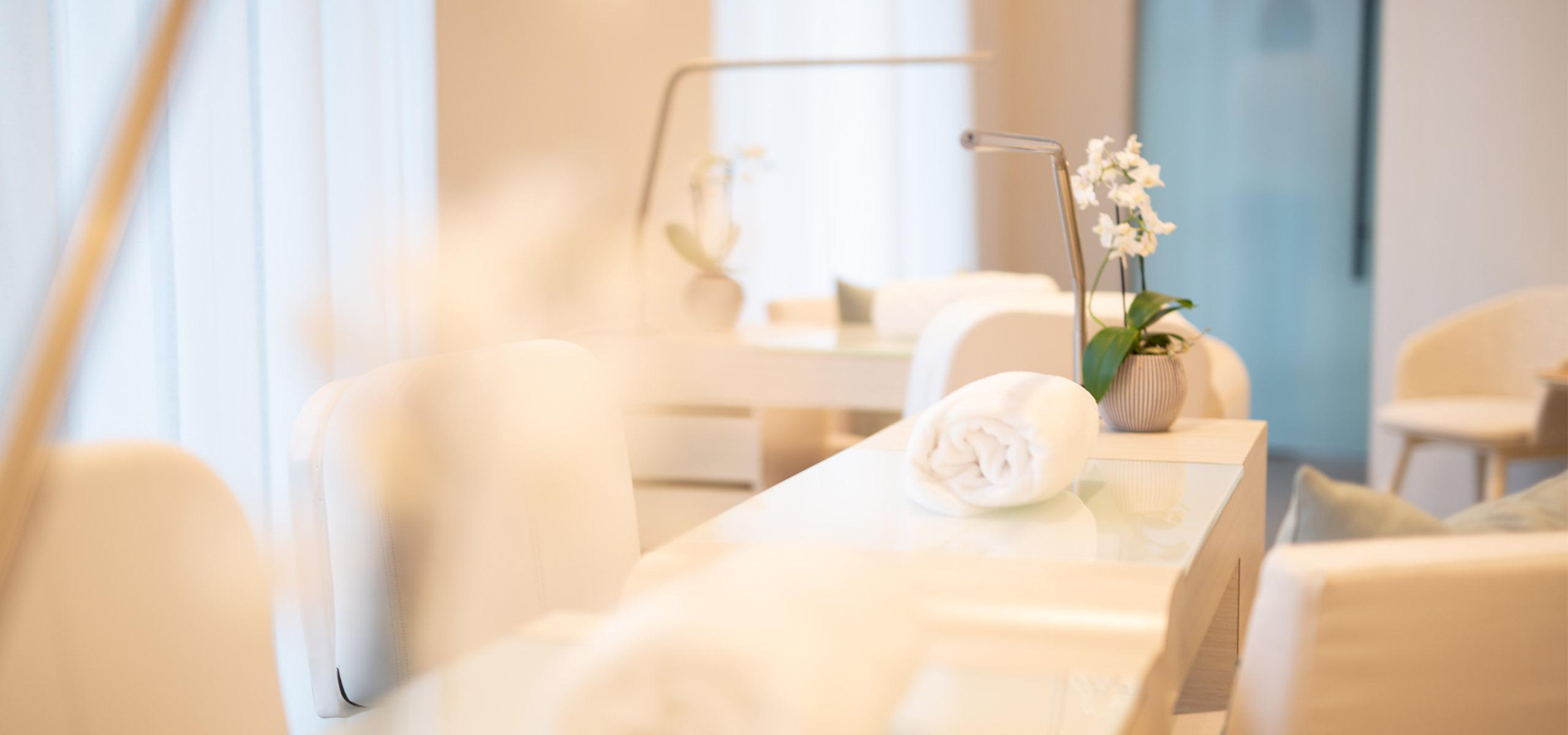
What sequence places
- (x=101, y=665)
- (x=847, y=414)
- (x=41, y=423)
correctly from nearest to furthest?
(x=41, y=423) < (x=101, y=665) < (x=847, y=414)

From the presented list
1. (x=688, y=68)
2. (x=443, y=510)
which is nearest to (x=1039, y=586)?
(x=443, y=510)

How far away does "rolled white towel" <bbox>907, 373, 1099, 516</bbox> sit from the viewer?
2.37 ft

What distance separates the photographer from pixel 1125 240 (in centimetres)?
100

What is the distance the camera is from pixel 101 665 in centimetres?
48

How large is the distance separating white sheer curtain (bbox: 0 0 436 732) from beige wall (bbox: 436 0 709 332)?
0.07m

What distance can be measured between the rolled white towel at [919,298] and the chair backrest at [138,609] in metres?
1.37

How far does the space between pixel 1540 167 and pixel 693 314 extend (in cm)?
187

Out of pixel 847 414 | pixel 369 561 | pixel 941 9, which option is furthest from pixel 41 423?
pixel 941 9

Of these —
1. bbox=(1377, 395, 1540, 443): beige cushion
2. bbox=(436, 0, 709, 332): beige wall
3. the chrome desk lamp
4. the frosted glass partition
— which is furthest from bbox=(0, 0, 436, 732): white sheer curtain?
the frosted glass partition

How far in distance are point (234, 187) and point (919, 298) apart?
1094 millimetres

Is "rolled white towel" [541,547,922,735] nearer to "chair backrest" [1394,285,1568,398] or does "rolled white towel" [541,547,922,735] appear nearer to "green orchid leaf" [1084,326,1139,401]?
"green orchid leaf" [1084,326,1139,401]

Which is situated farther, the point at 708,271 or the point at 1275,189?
the point at 1275,189

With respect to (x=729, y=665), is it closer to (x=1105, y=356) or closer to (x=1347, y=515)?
(x=1347, y=515)

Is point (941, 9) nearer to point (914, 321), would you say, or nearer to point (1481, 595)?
point (914, 321)
